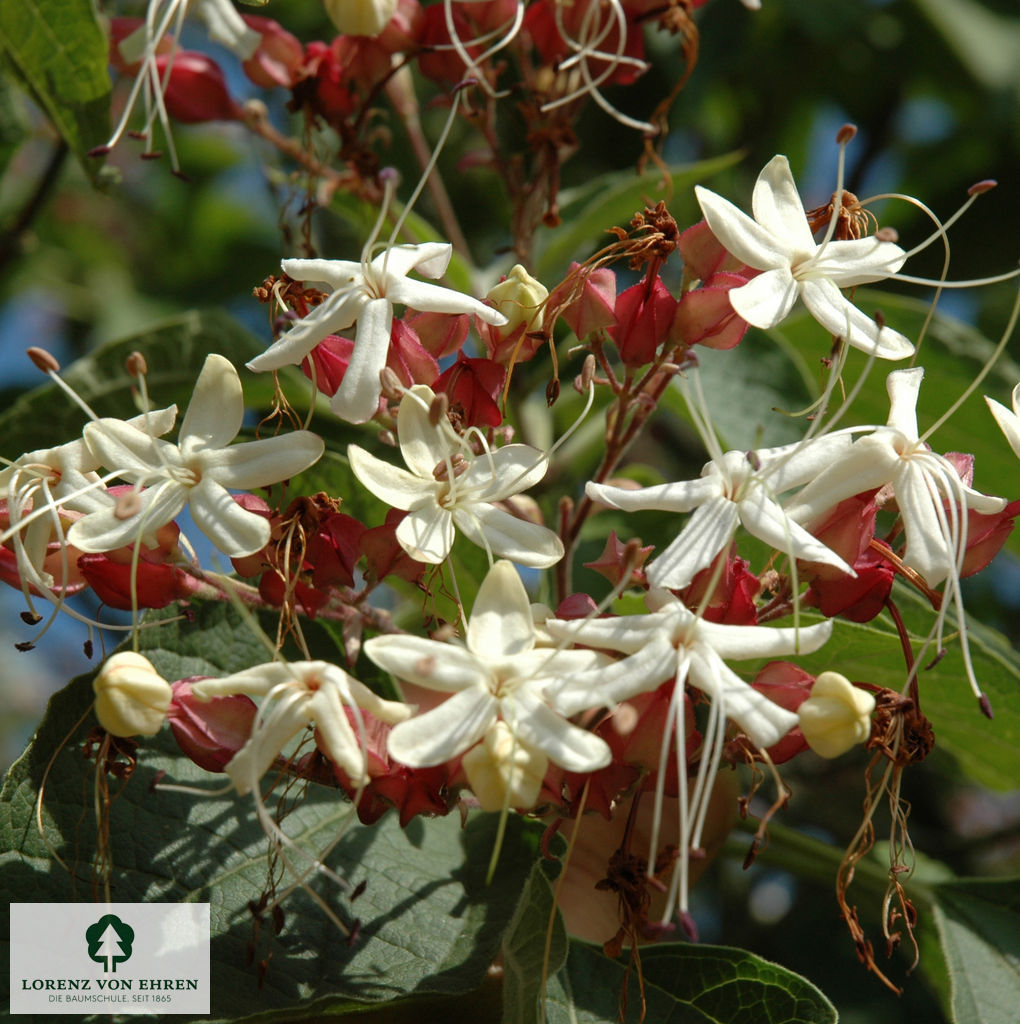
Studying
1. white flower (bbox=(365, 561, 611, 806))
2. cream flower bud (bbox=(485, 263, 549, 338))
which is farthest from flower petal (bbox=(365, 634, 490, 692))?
cream flower bud (bbox=(485, 263, 549, 338))

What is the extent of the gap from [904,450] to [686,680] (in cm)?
29

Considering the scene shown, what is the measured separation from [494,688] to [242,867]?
38cm

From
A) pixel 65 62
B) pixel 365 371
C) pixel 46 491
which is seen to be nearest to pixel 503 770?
pixel 365 371

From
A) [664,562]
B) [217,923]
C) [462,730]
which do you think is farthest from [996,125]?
[217,923]

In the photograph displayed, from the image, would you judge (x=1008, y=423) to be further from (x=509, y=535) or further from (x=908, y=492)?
(x=509, y=535)

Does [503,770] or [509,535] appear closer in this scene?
[503,770]

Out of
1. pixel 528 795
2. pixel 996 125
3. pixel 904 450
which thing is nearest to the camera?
pixel 528 795

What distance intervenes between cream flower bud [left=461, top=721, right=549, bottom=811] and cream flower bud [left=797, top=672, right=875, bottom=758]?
22cm

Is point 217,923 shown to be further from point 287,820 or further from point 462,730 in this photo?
point 462,730

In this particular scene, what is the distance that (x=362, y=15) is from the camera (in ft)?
4.71

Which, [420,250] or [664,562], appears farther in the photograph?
[420,250]

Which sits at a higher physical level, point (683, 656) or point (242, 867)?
point (683, 656)

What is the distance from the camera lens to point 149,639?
3.96 ft

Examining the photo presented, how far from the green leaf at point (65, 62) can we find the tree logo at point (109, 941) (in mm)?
947
